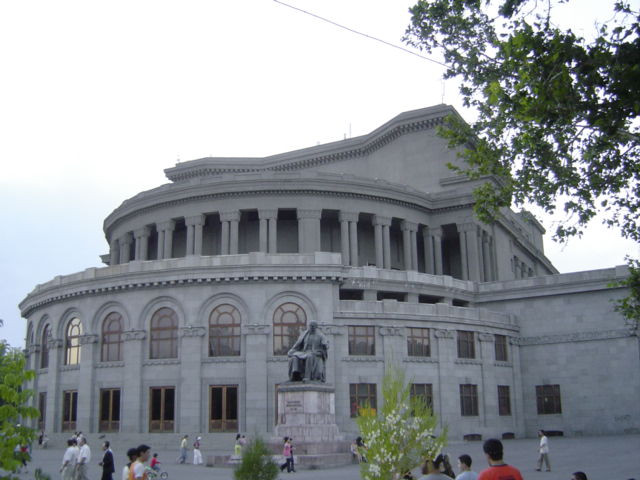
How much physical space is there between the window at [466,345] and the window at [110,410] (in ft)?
66.2

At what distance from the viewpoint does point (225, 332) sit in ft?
136

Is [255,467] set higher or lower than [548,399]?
lower

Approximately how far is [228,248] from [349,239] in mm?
9194

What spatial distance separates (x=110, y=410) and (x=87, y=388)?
2038 mm

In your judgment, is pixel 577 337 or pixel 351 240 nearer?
pixel 577 337

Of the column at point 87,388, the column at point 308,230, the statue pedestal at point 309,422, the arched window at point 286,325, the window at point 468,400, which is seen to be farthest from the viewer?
the column at point 308,230

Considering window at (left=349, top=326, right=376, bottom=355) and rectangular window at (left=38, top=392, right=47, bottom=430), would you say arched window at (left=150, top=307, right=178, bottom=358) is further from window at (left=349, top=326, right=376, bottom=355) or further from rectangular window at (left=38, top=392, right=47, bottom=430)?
window at (left=349, top=326, right=376, bottom=355)

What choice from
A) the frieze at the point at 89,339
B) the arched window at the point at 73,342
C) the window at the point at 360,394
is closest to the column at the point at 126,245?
the arched window at the point at 73,342

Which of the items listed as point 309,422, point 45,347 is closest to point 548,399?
point 309,422

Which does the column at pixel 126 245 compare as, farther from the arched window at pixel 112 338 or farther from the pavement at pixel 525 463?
the pavement at pixel 525 463

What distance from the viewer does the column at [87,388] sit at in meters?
42.5

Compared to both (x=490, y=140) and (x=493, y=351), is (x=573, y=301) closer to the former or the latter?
(x=493, y=351)

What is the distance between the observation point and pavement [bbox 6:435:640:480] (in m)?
24.4

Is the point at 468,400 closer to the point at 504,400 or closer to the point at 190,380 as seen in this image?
the point at 504,400
